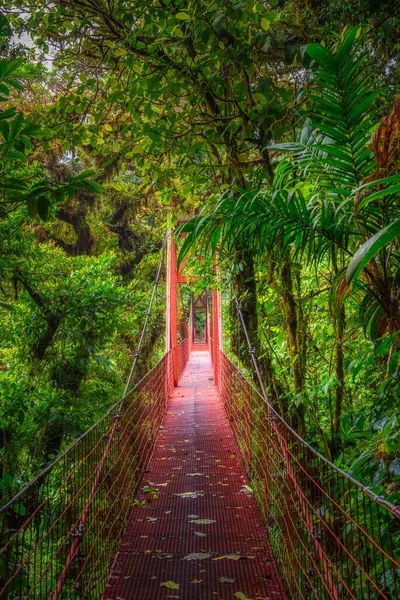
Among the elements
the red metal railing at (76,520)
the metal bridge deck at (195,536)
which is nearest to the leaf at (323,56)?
the red metal railing at (76,520)

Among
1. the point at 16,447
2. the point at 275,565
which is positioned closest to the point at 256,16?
the point at 275,565

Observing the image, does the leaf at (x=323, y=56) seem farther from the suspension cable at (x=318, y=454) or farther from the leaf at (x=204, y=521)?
the leaf at (x=204, y=521)

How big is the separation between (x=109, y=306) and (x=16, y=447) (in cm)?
123

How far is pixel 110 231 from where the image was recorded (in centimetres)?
831

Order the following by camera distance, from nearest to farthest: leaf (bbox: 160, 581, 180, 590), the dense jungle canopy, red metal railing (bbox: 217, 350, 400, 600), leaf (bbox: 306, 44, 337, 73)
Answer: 1. red metal railing (bbox: 217, 350, 400, 600)
2. leaf (bbox: 306, 44, 337, 73)
3. the dense jungle canopy
4. leaf (bbox: 160, 581, 180, 590)

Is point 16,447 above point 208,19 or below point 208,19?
below

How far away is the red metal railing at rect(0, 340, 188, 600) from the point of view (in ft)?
4.31

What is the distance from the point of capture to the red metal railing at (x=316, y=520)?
1.12 meters

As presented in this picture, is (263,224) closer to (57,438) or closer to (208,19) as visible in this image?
(208,19)

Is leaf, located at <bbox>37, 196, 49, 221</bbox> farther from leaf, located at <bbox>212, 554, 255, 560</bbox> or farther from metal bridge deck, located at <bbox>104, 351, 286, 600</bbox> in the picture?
leaf, located at <bbox>212, 554, 255, 560</bbox>

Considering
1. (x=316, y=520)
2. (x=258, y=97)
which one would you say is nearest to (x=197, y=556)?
(x=316, y=520)

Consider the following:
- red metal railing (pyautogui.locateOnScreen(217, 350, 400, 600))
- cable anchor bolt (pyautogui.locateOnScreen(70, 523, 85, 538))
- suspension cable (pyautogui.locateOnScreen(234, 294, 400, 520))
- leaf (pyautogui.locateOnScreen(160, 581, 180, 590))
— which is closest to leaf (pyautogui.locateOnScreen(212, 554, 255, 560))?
red metal railing (pyautogui.locateOnScreen(217, 350, 400, 600))

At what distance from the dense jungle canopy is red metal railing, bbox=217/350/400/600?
0.55 ft

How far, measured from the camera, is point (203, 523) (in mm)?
2512
